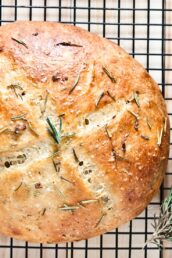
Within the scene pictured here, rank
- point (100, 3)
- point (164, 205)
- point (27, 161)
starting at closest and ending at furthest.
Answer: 1. point (27, 161)
2. point (164, 205)
3. point (100, 3)

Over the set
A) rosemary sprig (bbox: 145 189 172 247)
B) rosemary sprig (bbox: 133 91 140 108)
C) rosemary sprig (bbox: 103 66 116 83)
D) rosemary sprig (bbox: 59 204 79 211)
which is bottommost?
rosemary sprig (bbox: 145 189 172 247)

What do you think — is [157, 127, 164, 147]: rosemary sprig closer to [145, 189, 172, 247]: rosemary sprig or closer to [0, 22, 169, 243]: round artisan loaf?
[0, 22, 169, 243]: round artisan loaf

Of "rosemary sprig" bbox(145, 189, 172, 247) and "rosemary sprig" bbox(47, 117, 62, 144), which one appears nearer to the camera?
"rosemary sprig" bbox(47, 117, 62, 144)

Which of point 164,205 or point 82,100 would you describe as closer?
point 82,100

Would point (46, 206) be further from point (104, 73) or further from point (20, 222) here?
point (104, 73)

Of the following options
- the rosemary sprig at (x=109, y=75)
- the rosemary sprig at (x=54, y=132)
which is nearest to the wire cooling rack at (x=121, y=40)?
the rosemary sprig at (x=109, y=75)

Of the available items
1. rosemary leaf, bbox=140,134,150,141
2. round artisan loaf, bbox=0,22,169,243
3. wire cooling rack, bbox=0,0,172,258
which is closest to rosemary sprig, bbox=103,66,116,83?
round artisan loaf, bbox=0,22,169,243

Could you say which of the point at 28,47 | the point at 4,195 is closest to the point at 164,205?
the point at 4,195

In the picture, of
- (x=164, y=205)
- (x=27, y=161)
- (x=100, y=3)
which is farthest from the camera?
(x=100, y=3)
